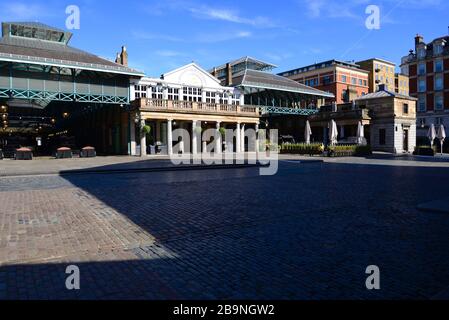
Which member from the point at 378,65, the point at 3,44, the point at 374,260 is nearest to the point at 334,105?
the point at 378,65

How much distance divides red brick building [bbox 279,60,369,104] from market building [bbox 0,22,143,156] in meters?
39.0

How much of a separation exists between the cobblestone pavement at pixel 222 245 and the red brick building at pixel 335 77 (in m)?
55.5

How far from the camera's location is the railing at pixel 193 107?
3297 cm

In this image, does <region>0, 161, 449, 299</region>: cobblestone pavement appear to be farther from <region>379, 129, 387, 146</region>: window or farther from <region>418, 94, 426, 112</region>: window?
<region>418, 94, 426, 112</region>: window

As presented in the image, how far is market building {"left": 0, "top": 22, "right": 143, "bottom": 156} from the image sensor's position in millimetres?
28359

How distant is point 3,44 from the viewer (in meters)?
29.6

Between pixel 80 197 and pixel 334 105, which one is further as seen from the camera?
pixel 334 105

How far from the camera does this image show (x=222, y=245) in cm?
562

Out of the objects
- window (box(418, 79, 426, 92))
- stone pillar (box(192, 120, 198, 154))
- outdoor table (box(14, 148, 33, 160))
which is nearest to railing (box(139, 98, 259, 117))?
stone pillar (box(192, 120, 198, 154))

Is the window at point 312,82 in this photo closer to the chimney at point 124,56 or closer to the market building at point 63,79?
the chimney at point 124,56

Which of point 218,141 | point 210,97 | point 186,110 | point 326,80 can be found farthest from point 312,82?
point 186,110

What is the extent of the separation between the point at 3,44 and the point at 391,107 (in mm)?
44282

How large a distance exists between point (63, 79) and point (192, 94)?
549 inches
